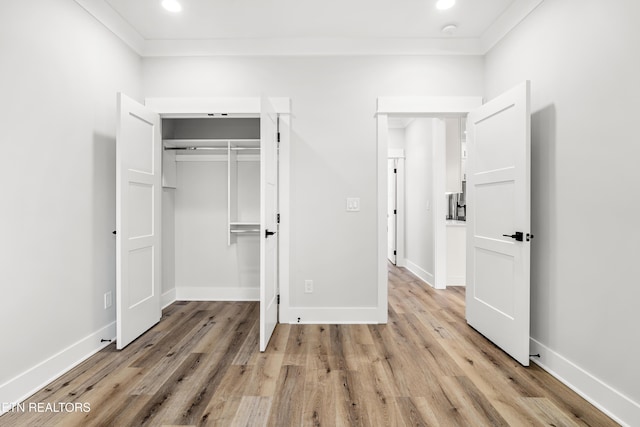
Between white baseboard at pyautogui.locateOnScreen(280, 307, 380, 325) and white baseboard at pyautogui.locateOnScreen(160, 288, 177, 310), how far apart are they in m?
1.48

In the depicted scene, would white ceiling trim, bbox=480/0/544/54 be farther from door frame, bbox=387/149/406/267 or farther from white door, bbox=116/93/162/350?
white door, bbox=116/93/162/350

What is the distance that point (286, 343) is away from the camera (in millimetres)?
2551

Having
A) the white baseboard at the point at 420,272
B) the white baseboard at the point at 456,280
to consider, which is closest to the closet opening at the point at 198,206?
the white baseboard at the point at 420,272

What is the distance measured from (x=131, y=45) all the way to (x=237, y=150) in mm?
1392

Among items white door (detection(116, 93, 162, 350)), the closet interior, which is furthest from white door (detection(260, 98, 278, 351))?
white door (detection(116, 93, 162, 350))

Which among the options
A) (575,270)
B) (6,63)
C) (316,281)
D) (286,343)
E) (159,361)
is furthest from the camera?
(316,281)

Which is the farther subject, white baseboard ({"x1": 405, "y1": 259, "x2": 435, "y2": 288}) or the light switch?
white baseboard ({"x1": 405, "y1": 259, "x2": 435, "y2": 288})

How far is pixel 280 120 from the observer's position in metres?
2.99

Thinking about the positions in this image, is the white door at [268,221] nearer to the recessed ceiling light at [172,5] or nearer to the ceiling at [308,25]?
the ceiling at [308,25]

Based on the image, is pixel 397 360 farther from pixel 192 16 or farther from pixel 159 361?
pixel 192 16

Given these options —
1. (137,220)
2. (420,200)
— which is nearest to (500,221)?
(420,200)

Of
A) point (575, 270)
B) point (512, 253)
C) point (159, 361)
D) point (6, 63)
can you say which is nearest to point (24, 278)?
point (159, 361)

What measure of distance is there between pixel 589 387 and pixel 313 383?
5.30 feet

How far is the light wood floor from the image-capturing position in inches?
64.6
